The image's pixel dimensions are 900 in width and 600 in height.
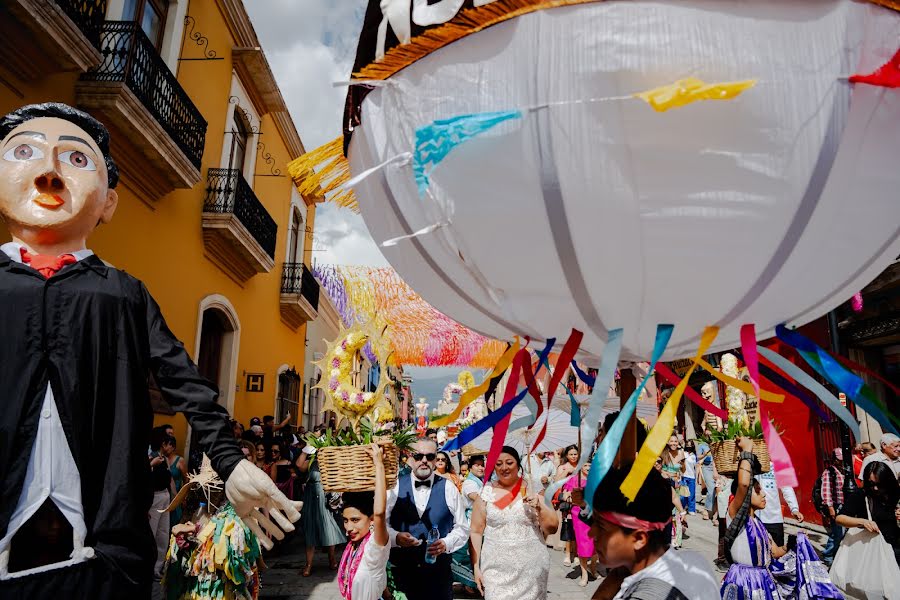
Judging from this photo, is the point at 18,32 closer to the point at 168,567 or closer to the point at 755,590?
the point at 168,567

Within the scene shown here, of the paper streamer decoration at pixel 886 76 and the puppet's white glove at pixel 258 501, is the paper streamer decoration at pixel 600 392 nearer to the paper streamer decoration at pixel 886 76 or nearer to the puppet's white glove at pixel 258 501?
the paper streamer decoration at pixel 886 76

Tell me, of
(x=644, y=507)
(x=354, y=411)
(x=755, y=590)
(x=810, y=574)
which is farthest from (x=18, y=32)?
(x=810, y=574)

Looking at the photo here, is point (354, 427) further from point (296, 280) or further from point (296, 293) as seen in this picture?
point (296, 280)

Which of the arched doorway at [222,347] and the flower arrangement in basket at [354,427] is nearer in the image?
the flower arrangement in basket at [354,427]

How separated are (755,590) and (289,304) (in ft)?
39.1

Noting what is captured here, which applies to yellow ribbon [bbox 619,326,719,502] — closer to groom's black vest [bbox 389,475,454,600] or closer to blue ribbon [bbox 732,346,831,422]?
blue ribbon [bbox 732,346,831,422]

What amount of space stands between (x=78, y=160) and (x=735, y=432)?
496 centimetres

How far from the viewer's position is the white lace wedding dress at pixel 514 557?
12.6 feet

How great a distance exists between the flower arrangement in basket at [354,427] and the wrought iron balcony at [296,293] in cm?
1039

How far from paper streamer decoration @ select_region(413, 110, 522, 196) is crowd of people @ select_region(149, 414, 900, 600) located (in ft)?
2.70

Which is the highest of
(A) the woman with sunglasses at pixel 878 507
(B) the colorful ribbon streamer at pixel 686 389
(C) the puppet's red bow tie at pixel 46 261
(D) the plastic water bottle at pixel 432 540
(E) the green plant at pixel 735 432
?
(C) the puppet's red bow tie at pixel 46 261

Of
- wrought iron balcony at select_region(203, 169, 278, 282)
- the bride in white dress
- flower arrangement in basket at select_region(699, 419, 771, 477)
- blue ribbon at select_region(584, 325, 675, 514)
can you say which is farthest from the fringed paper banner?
wrought iron balcony at select_region(203, 169, 278, 282)

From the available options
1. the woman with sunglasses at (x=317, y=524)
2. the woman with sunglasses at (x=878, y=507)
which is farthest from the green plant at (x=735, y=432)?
the woman with sunglasses at (x=317, y=524)

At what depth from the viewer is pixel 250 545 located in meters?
4.38
